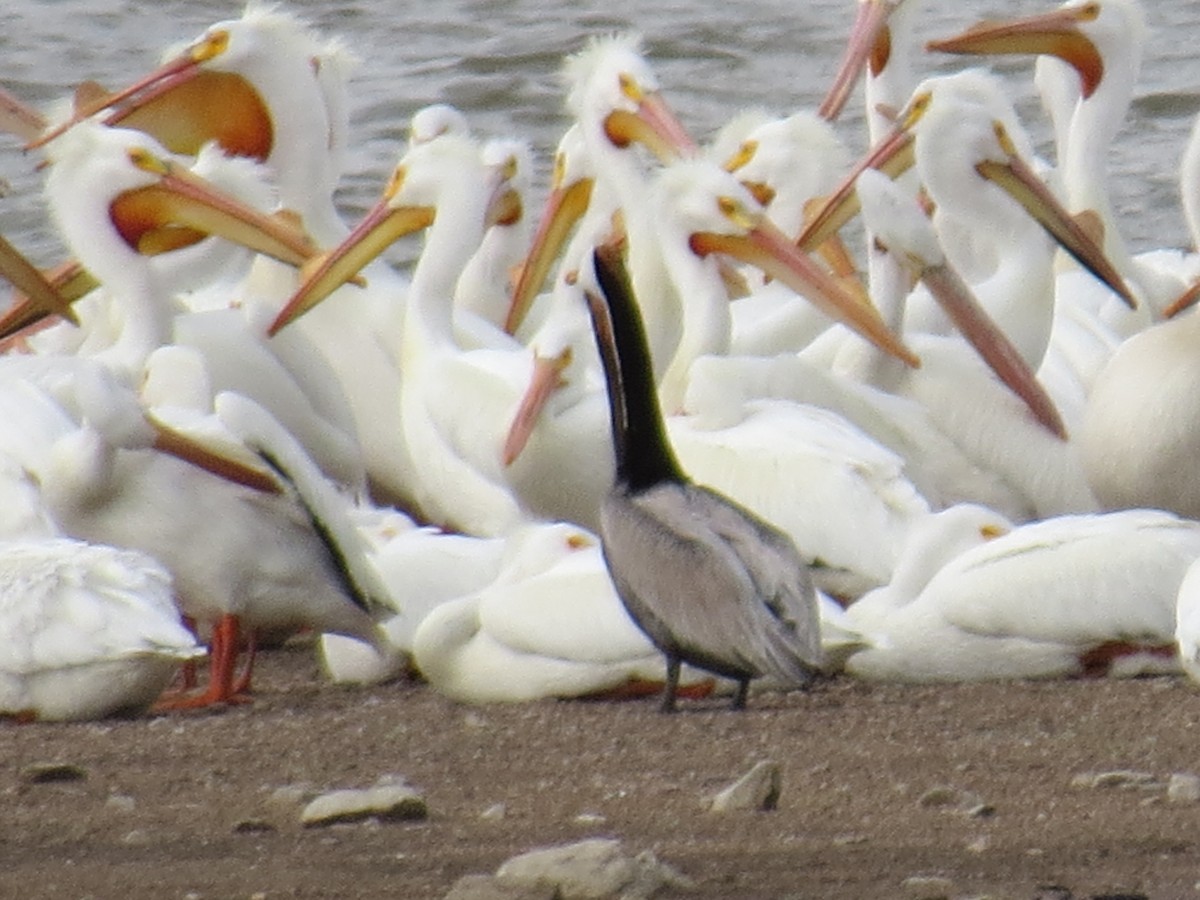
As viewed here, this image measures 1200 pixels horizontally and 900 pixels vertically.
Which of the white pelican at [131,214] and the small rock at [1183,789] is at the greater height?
the white pelican at [131,214]

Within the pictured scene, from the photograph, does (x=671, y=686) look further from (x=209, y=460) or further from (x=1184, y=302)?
(x=1184, y=302)

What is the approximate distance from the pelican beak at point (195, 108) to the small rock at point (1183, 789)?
17.0 feet

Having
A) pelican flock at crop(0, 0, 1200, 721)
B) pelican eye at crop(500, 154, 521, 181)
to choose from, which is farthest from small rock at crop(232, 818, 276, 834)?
pelican eye at crop(500, 154, 521, 181)

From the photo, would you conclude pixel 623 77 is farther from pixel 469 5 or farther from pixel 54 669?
pixel 469 5

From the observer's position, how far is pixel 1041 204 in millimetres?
8109

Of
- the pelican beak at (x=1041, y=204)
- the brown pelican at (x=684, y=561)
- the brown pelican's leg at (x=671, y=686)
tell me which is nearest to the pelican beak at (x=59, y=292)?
the pelican beak at (x=1041, y=204)

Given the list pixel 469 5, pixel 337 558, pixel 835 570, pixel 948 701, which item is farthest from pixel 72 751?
pixel 469 5

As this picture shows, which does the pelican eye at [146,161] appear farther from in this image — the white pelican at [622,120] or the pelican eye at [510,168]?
the pelican eye at [510,168]

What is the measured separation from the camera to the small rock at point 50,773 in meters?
4.58

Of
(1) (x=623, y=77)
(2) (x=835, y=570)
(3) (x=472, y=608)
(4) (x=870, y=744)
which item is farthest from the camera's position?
(1) (x=623, y=77)

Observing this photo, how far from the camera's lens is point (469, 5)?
1533 centimetres

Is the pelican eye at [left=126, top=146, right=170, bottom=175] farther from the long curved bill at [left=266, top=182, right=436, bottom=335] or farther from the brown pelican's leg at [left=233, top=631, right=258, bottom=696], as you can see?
the brown pelican's leg at [left=233, top=631, right=258, bottom=696]

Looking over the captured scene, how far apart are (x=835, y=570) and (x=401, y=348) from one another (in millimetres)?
1956

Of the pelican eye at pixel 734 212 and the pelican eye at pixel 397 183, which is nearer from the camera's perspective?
the pelican eye at pixel 734 212
